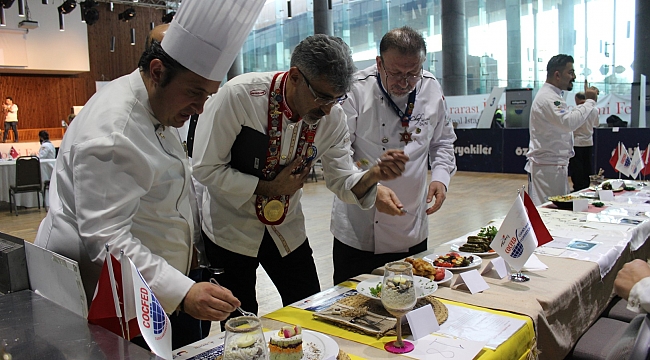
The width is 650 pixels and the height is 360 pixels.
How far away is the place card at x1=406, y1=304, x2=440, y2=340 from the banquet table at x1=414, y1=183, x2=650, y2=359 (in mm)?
290

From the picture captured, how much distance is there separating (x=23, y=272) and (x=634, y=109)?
11.1 meters

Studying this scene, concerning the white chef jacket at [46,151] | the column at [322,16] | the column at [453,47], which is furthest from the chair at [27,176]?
the column at [453,47]

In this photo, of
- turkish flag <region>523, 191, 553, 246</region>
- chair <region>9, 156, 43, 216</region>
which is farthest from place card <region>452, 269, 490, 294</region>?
chair <region>9, 156, 43, 216</region>

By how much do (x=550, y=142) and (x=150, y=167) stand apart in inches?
147

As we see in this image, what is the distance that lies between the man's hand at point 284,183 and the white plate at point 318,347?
626 millimetres

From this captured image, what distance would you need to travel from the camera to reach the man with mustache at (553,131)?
4055 millimetres

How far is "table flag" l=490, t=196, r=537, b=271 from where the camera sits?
1.80 meters

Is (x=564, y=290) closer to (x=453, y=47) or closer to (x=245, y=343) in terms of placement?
(x=245, y=343)

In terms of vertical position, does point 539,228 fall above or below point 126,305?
below

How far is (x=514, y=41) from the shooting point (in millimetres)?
13031

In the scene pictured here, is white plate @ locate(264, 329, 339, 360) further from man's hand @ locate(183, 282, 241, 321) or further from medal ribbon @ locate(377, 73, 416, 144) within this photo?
medal ribbon @ locate(377, 73, 416, 144)

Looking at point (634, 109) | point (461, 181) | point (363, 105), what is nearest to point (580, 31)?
point (634, 109)

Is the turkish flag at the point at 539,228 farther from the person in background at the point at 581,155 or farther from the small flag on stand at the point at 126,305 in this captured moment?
the person in background at the point at 581,155

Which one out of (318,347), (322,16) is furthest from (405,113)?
(322,16)
